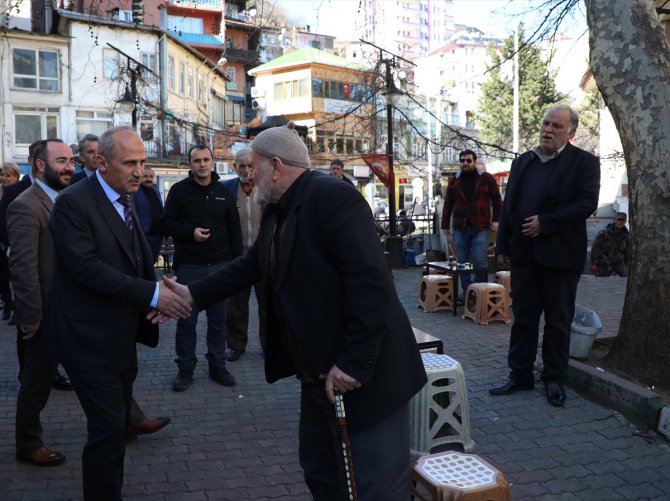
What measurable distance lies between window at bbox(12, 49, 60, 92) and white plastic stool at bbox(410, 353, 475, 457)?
3460cm

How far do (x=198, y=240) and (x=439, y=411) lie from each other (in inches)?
104

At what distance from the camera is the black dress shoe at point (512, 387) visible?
5.45m

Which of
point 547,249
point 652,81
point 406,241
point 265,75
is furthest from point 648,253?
point 265,75

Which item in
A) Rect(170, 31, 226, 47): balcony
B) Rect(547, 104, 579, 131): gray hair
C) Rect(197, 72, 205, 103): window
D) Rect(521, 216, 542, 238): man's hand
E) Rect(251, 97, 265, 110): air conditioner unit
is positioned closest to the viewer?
Rect(521, 216, 542, 238): man's hand

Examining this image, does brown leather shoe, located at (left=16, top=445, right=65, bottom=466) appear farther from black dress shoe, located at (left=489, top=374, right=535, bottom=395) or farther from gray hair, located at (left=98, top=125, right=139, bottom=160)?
black dress shoe, located at (left=489, top=374, right=535, bottom=395)

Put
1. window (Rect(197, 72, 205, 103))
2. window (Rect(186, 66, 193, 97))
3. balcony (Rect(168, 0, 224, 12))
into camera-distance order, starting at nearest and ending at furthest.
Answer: window (Rect(186, 66, 193, 97)) < window (Rect(197, 72, 205, 103)) < balcony (Rect(168, 0, 224, 12))

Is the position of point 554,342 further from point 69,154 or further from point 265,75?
point 265,75

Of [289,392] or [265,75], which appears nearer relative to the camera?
[289,392]

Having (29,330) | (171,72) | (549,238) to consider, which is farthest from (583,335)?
(171,72)

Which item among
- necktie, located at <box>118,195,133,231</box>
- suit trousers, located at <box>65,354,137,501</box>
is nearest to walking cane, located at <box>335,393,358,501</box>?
suit trousers, located at <box>65,354,137,501</box>

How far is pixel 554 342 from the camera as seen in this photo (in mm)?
5215

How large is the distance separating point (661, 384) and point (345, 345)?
3.73m

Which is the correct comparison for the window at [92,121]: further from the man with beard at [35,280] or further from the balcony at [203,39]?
the man with beard at [35,280]

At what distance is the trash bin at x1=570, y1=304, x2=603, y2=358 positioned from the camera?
18.9 ft
